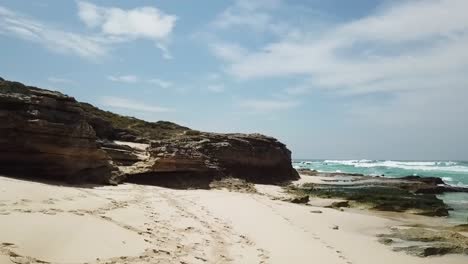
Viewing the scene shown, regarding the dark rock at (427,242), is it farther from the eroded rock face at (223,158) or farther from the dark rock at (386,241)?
the eroded rock face at (223,158)

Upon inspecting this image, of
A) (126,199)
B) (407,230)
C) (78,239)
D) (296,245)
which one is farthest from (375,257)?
(126,199)

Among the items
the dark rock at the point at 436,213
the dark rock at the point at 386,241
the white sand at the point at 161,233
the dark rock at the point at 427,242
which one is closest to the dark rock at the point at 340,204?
the dark rock at the point at 436,213

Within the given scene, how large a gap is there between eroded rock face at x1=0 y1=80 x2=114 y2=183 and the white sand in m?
2.19

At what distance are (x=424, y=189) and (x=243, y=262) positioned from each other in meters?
32.5

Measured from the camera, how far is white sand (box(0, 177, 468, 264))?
7582 mm

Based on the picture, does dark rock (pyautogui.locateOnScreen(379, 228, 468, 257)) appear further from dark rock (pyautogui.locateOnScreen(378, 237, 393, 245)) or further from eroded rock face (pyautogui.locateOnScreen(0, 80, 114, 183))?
eroded rock face (pyautogui.locateOnScreen(0, 80, 114, 183))

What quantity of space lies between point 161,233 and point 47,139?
920 cm

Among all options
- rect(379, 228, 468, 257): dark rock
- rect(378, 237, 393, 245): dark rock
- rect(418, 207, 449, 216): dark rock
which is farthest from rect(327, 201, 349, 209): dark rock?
rect(378, 237, 393, 245): dark rock

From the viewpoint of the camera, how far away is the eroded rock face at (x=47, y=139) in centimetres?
1627

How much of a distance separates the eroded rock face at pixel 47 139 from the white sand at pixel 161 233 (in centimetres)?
219

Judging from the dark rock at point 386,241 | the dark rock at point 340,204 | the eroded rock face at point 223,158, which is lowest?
the dark rock at point 340,204

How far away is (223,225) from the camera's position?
12.5 metres

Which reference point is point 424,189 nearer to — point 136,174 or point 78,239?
point 136,174

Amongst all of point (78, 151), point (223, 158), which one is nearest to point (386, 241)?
point (78, 151)
